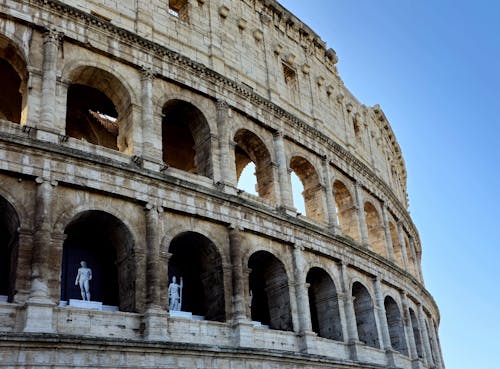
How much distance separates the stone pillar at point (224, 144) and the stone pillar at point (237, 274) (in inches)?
60.7

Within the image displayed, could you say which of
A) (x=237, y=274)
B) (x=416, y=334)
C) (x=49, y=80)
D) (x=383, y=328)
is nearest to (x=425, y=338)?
(x=416, y=334)

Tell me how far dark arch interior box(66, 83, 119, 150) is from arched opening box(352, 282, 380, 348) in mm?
9950

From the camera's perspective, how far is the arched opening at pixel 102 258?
14.5m

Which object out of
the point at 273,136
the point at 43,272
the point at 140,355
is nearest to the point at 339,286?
the point at 273,136

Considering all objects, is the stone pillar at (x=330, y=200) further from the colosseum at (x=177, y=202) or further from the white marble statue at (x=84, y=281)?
the white marble statue at (x=84, y=281)

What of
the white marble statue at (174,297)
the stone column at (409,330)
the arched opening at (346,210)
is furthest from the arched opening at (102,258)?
the stone column at (409,330)

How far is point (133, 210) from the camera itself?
15.0 m

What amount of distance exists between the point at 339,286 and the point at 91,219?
8824 mm

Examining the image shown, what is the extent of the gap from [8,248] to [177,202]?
13.6ft

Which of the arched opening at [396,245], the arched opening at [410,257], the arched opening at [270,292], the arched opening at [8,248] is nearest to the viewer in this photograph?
the arched opening at [8,248]

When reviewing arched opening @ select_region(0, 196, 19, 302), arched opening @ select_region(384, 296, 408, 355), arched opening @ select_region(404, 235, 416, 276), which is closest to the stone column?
arched opening @ select_region(384, 296, 408, 355)

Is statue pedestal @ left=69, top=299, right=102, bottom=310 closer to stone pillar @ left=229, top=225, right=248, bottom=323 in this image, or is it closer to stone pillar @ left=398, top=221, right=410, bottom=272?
stone pillar @ left=229, top=225, right=248, bottom=323

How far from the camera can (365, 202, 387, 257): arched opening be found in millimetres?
25781

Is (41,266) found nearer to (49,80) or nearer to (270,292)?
(49,80)
